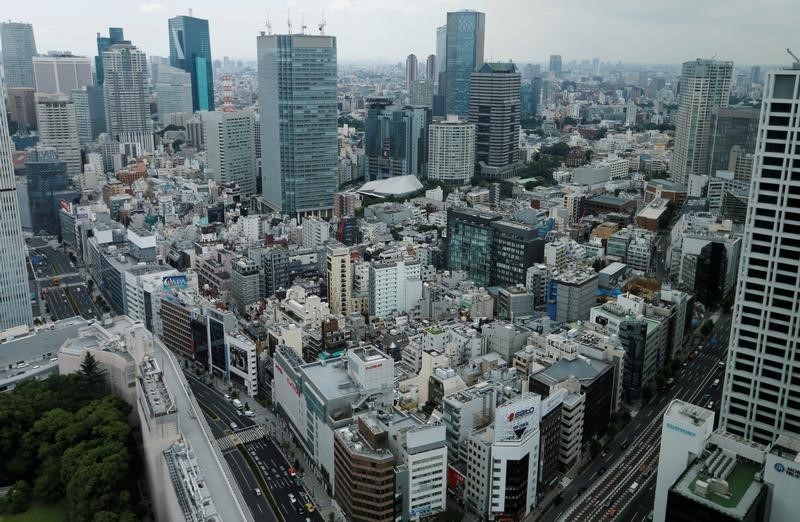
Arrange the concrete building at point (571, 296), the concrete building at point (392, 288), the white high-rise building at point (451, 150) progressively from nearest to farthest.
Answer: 1. the concrete building at point (571, 296)
2. the concrete building at point (392, 288)
3. the white high-rise building at point (451, 150)

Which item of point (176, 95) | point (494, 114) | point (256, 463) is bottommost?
point (256, 463)

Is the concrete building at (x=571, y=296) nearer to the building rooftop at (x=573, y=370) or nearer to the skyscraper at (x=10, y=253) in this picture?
the building rooftop at (x=573, y=370)

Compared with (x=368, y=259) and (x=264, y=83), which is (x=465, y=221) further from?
(x=264, y=83)

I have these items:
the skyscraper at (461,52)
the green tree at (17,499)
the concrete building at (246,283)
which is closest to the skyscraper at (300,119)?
the concrete building at (246,283)

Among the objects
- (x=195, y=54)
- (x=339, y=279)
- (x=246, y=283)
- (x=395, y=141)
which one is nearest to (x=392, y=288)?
(x=339, y=279)

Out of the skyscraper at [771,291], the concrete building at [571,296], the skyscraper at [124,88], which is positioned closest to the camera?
the skyscraper at [771,291]

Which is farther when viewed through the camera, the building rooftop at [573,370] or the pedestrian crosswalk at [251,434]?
the pedestrian crosswalk at [251,434]

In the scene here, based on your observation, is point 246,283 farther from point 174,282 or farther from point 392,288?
point 392,288
